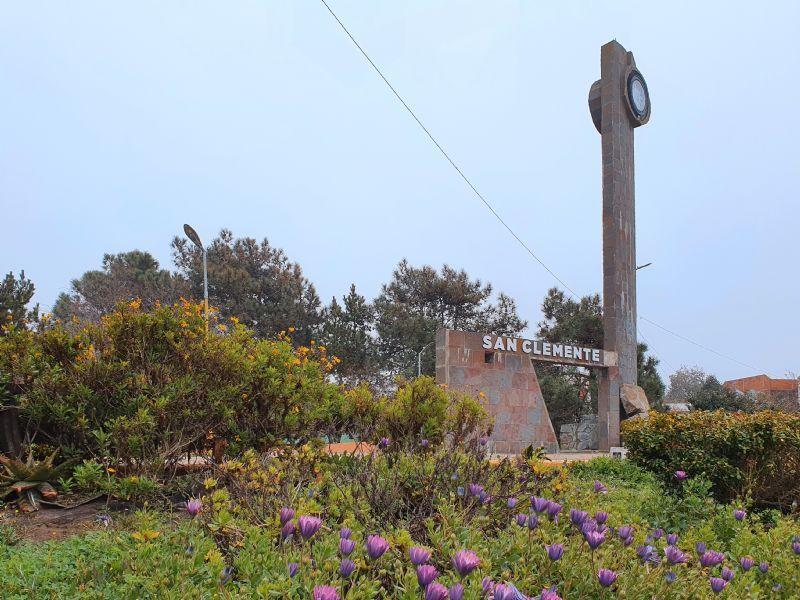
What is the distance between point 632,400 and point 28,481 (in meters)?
16.0

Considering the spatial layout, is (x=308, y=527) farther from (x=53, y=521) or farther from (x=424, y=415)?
(x=424, y=415)

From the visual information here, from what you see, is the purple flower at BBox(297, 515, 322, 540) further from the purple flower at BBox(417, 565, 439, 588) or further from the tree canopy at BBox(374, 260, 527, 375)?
the tree canopy at BBox(374, 260, 527, 375)

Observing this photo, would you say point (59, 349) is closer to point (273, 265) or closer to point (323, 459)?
point (323, 459)

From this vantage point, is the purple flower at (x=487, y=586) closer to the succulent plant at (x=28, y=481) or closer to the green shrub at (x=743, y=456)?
the succulent plant at (x=28, y=481)

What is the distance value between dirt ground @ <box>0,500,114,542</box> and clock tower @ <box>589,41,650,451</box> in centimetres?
1509

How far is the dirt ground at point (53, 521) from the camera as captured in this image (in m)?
4.00

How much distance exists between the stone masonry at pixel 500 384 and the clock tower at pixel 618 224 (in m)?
3.54

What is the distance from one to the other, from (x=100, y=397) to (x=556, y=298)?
2797 centimetres

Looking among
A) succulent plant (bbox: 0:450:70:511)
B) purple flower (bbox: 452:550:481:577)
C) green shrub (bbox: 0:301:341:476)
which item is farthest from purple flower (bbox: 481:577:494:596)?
succulent plant (bbox: 0:450:70:511)

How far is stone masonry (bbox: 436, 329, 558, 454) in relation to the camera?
13328mm

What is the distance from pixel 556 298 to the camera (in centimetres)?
Answer: 3091

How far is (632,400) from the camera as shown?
687 inches

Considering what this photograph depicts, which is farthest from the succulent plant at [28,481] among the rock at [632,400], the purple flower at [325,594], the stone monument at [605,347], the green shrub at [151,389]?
the rock at [632,400]

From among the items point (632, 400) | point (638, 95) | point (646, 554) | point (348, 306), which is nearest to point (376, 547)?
point (646, 554)
